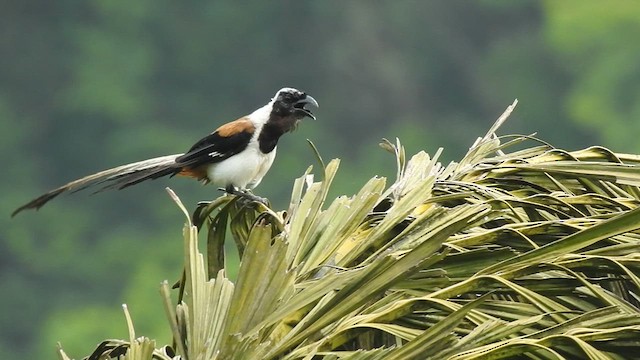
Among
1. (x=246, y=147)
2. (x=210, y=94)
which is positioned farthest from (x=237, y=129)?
(x=210, y=94)

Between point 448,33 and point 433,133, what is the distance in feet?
12.4

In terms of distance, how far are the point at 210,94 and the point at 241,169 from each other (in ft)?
77.9

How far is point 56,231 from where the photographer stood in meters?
26.2

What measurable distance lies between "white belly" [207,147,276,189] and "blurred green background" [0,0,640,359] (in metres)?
16.5

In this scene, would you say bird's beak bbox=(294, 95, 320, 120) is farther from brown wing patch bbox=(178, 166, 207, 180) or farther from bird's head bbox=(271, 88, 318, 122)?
brown wing patch bbox=(178, 166, 207, 180)

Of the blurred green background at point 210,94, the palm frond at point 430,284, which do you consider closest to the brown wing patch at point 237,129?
the palm frond at point 430,284

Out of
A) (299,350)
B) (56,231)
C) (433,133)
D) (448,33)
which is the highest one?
(448,33)

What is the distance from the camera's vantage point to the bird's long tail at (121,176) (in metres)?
3.58

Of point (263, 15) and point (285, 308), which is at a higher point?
point (263, 15)

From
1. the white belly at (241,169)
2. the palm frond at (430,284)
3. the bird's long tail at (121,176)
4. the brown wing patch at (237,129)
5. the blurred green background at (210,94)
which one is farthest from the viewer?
the blurred green background at (210,94)

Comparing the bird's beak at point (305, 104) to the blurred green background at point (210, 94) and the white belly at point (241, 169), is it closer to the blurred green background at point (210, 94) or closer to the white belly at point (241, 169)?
the white belly at point (241, 169)

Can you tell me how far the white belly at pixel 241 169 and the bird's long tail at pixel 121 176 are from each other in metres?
0.20

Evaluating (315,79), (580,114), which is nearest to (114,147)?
(315,79)

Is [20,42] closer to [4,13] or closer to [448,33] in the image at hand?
[4,13]
